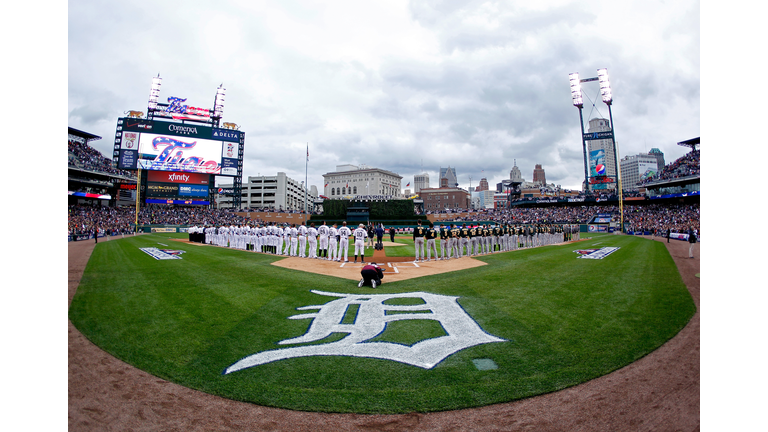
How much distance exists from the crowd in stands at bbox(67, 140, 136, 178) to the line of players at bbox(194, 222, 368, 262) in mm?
32520

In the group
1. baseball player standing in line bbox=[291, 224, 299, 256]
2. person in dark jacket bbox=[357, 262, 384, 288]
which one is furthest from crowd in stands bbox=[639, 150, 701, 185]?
person in dark jacket bbox=[357, 262, 384, 288]

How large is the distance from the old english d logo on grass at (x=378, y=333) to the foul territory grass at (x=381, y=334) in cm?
17

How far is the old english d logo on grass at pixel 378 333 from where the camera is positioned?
15.5ft

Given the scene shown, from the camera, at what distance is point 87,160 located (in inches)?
1827

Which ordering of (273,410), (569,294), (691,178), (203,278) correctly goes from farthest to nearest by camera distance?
(691,178) < (203,278) < (569,294) < (273,410)

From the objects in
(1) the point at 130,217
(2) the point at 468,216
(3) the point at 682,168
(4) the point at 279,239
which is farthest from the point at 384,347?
(2) the point at 468,216

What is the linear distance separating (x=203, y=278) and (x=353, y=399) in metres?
8.25

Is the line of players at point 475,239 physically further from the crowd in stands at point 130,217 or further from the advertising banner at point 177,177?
the advertising banner at point 177,177

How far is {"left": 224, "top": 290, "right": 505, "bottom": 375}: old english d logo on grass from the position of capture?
4.73 m

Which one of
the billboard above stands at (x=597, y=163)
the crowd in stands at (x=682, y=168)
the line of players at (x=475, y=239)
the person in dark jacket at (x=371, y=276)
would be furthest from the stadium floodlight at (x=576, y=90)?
the person in dark jacket at (x=371, y=276)

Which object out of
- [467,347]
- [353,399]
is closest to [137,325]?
[353,399]

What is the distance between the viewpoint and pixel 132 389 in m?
4.06

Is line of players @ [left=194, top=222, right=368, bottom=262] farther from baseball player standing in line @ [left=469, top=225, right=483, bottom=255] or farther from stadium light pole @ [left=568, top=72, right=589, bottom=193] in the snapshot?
stadium light pole @ [left=568, top=72, right=589, bottom=193]

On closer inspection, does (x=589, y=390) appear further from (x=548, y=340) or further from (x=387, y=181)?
(x=387, y=181)
